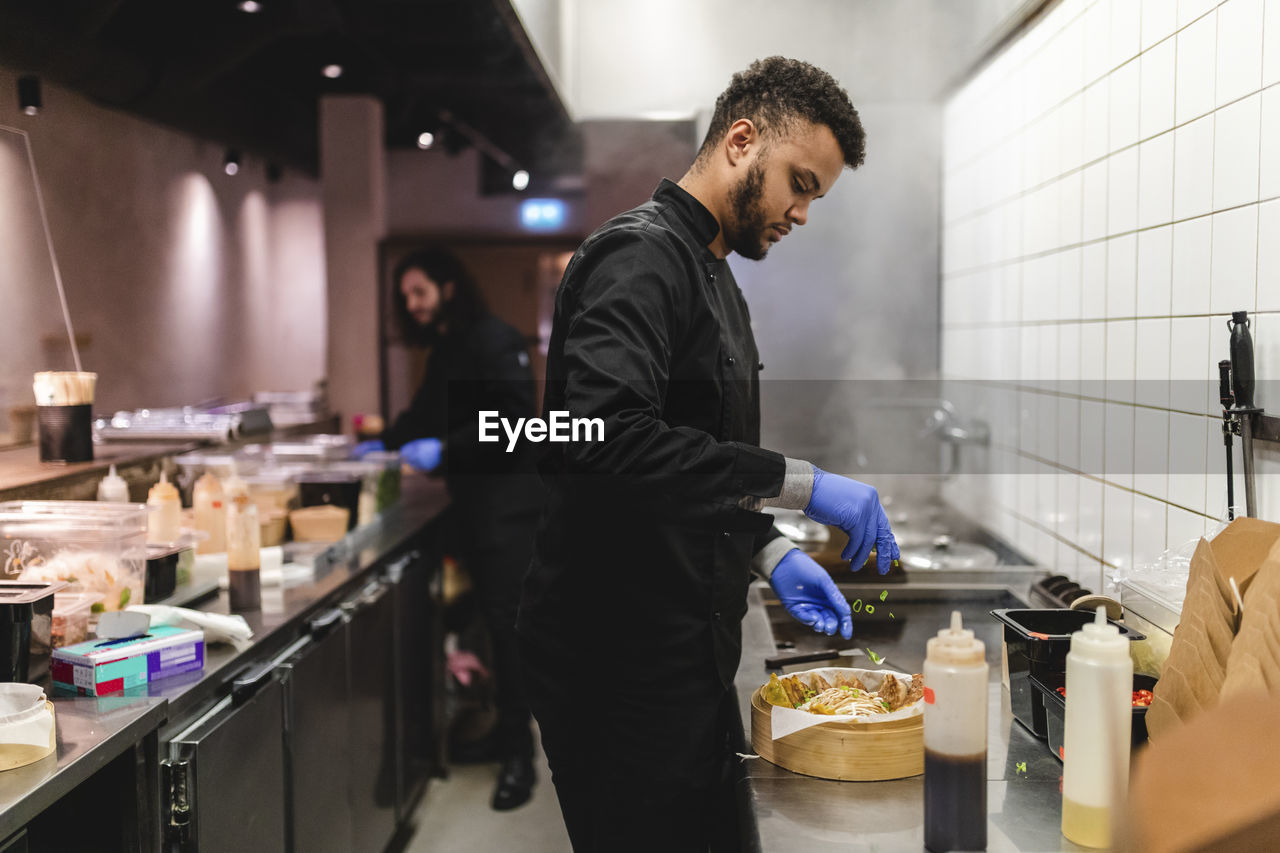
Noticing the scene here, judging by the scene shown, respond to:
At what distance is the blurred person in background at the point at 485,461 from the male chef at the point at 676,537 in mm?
1563

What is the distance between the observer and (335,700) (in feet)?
7.69

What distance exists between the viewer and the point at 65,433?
2232mm

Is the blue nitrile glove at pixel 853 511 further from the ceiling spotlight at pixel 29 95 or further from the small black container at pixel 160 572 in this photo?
the ceiling spotlight at pixel 29 95

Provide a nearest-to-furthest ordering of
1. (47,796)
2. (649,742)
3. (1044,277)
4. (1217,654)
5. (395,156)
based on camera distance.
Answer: (1217,654), (47,796), (649,742), (1044,277), (395,156)

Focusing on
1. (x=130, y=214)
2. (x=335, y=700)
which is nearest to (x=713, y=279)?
(x=335, y=700)

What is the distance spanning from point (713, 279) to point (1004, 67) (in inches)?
47.3

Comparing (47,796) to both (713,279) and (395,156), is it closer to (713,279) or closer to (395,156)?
(713,279)

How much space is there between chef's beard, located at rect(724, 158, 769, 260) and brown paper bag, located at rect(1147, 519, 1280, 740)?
2.36 ft

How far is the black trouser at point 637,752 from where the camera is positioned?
1480mm

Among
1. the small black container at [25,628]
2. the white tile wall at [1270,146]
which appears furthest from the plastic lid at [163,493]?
the white tile wall at [1270,146]

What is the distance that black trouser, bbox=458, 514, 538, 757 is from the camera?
10.8 feet

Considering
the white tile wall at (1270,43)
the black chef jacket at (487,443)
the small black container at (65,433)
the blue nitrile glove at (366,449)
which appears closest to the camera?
the white tile wall at (1270,43)

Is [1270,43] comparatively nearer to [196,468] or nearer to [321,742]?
[321,742]

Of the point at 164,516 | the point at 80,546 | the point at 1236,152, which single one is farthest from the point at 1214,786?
the point at 164,516
